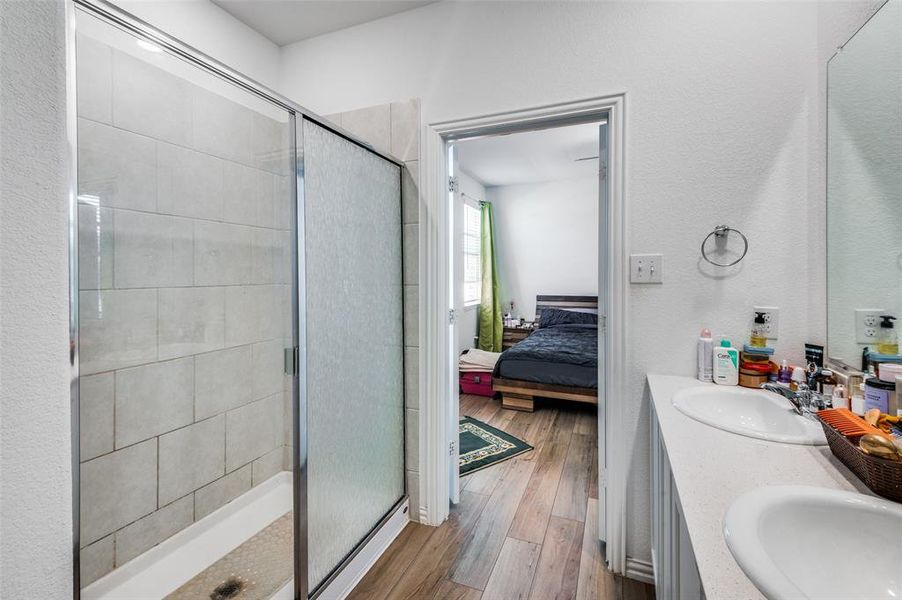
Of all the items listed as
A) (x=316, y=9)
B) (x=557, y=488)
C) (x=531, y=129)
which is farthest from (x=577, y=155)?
(x=557, y=488)

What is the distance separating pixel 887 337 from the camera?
1.09 metres

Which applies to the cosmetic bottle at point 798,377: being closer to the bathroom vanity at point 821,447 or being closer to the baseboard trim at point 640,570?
the bathroom vanity at point 821,447

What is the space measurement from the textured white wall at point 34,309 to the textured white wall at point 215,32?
122 centimetres

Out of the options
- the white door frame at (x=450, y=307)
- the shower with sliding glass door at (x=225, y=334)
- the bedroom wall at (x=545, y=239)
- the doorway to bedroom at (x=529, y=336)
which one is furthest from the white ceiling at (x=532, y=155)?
the shower with sliding glass door at (x=225, y=334)

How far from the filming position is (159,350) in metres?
1.70

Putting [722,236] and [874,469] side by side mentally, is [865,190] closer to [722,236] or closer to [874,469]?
[722,236]

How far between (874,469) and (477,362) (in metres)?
3.63

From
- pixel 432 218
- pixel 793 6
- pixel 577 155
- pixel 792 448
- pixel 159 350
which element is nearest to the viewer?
pixel 792 448

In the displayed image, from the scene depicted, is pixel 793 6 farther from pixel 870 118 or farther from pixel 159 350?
pixel 159 350

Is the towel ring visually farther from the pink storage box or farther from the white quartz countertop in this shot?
the pink storage box

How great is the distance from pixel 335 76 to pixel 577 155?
119 inches

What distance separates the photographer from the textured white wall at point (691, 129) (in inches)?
57.6

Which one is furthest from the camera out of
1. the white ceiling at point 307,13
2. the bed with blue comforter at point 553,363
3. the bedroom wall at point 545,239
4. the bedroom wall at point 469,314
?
the bedroom wall at point 545,239

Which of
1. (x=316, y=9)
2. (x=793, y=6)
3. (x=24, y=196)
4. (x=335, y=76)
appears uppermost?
(x=316, y=9)
